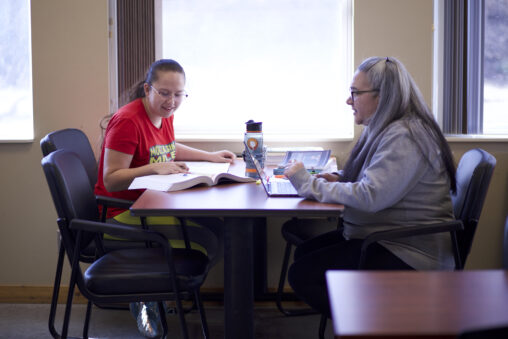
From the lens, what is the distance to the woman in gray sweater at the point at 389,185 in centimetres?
192

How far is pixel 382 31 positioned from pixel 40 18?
183cm

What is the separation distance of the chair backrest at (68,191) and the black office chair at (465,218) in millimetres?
946

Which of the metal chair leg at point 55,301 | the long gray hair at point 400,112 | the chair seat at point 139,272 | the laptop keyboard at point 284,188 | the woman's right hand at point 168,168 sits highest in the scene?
the long gray hair at point 400,112

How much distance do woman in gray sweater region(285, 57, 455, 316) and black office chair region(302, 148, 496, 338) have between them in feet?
0.19

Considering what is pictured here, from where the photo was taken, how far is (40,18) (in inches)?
121

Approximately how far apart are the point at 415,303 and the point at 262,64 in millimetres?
2410

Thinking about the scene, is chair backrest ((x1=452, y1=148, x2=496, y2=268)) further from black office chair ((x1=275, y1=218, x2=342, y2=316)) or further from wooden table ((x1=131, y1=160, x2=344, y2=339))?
black office chair ((x1=275, y1=218, x2=342, y2=316))

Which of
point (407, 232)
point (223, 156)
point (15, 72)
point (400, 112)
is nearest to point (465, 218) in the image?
point (407, 232)

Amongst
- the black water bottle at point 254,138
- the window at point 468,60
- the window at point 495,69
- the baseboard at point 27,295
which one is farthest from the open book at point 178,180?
the window at point 495,69

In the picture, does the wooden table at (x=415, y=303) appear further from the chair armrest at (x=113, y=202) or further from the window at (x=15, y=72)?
the window at (x=15, y=72)

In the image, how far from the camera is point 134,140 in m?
2.45

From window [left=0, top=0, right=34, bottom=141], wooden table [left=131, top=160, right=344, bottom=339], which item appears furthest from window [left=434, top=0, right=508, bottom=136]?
window [left=0, top=0, right=34, bottom=141]

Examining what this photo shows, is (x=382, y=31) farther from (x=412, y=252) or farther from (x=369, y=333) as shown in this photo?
(x=369, y=333)

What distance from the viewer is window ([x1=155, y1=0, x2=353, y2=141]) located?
10.5ft
